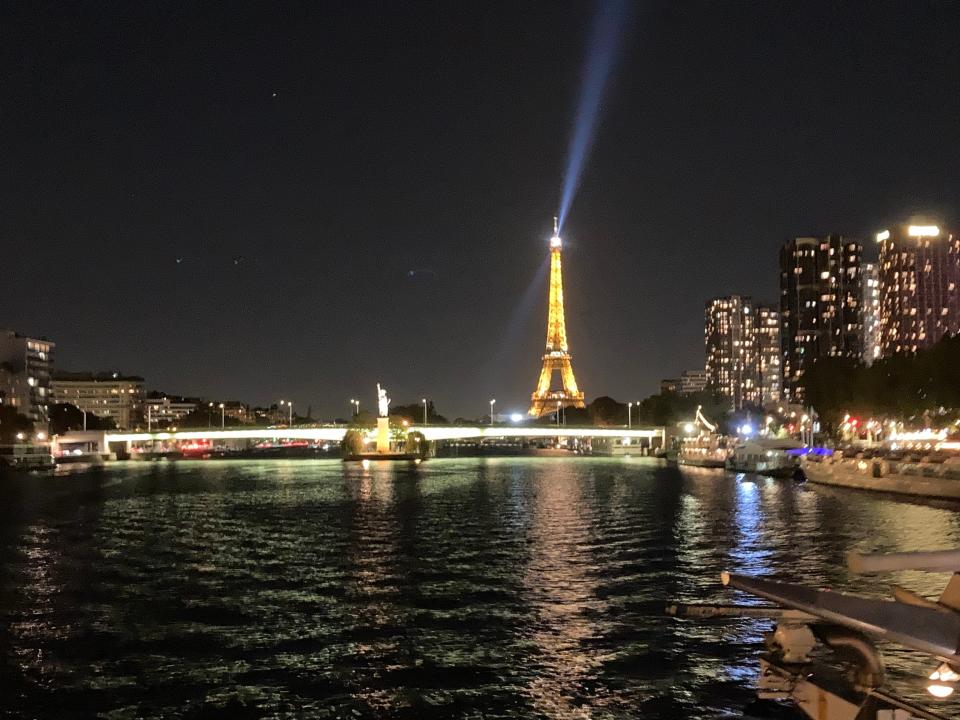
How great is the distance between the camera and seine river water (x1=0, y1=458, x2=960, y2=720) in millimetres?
16141

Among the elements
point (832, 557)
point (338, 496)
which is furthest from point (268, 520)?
point (832, 557)

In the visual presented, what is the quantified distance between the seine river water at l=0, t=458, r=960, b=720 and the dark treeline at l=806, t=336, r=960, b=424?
39725mm

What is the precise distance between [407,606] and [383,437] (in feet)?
459

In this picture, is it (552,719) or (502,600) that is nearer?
(552,719)

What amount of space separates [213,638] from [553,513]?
106ft

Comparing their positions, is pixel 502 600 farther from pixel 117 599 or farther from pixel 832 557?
pixel 832 557

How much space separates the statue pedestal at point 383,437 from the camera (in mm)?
162500

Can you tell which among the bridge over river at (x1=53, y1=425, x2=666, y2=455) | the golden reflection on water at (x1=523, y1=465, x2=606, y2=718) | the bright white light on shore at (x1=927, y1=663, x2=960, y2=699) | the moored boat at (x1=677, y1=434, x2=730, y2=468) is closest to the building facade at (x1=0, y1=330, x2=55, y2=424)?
the bridge over river at (x1=53, y1=425, x2=666, y2=455)

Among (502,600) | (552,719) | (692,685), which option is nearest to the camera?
(552,719)

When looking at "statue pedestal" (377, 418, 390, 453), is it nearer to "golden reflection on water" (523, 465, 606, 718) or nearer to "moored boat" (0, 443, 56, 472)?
"moored boat" (0, 443, 56, 472)

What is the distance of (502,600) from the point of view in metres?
24.7

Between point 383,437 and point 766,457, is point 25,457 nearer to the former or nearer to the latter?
point 383,437

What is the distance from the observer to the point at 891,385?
107 m

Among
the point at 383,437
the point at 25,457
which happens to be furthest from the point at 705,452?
the point at 25,457
